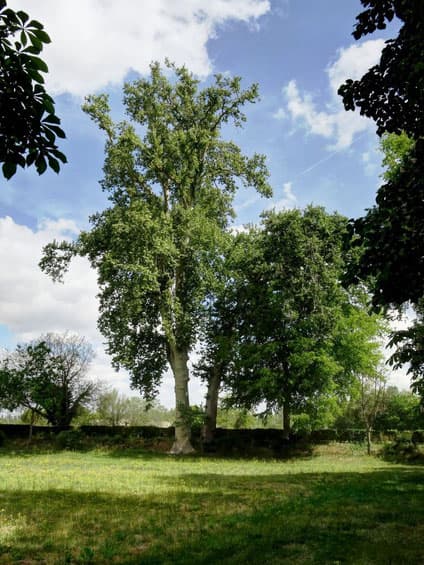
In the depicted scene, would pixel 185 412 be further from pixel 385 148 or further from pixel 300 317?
pixel 385 148

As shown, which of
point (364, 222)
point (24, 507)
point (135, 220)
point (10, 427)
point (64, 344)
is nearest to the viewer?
point (364, 222)

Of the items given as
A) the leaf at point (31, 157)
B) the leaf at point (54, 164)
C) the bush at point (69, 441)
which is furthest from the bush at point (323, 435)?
the leaf at point (31, 157)

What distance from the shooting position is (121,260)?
2861 centimetres

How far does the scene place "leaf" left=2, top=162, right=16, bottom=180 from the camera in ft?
13.4

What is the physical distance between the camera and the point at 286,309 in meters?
29.2

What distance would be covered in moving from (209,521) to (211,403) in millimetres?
26070

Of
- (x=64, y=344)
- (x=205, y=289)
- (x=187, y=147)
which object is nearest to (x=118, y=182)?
(x=187, y=147)

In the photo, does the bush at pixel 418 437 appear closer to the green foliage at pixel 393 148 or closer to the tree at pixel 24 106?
the green foliage at pixel 393 148

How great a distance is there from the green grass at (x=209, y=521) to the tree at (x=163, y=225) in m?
15.3

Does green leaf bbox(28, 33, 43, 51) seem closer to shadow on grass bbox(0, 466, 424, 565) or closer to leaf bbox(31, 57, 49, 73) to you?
leaf bbox(31, 57, 49, 73)

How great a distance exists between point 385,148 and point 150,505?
22.8m

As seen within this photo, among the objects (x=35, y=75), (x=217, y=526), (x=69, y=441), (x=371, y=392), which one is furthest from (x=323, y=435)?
(x=35, y=75)

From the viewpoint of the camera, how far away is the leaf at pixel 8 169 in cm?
409

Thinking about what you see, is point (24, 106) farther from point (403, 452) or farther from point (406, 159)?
point (403, 452)
